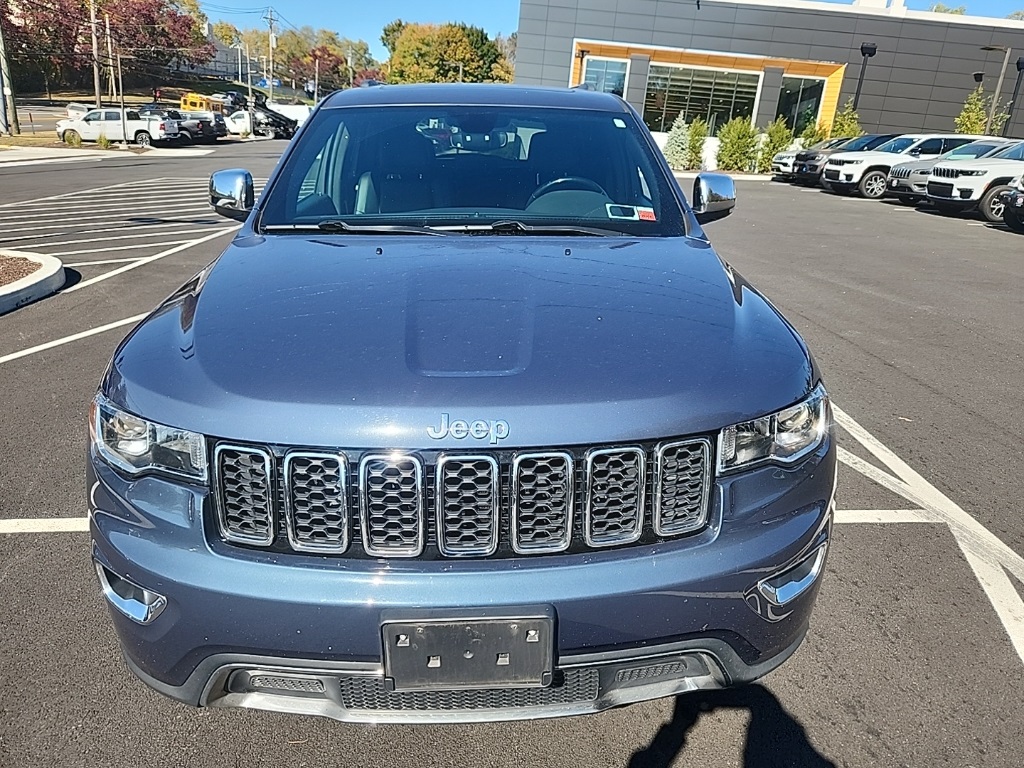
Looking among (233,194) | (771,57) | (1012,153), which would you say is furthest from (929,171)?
(771,57)

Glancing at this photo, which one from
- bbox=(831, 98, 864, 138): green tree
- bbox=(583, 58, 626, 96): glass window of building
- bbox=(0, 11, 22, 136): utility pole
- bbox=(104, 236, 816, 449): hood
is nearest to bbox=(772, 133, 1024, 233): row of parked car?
bbox=(831, 98, 864, 138): green tree

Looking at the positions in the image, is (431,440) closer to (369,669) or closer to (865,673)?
(369,669)

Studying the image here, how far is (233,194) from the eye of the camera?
361 cm

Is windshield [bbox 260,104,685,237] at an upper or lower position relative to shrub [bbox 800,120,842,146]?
upper

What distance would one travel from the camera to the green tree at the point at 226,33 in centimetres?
13225

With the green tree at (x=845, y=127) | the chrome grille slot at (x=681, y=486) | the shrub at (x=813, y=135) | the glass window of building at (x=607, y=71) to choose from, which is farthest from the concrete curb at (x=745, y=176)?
the chrome grille slot at (x=681, y=486)

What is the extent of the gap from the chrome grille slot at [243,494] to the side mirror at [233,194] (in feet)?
6.90

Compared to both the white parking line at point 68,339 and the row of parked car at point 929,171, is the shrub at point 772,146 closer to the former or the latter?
the row of parked car at point 929,171

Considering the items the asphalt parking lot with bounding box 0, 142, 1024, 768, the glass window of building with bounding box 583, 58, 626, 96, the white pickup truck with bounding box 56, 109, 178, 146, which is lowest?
the white pickup truck with bounding box 56, 109, 178, 146

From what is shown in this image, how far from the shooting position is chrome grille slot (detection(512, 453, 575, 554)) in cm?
176

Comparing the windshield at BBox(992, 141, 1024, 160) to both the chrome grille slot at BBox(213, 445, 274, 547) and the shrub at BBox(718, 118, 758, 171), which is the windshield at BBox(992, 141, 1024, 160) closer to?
the shrub at BBox(718, 118, 758, 171)

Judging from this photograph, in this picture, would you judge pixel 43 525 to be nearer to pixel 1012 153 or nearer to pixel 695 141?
pixel 1012 153

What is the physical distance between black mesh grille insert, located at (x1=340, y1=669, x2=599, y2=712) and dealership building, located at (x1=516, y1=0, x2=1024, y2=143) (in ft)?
126

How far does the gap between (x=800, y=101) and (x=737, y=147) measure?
1108 centimetres
